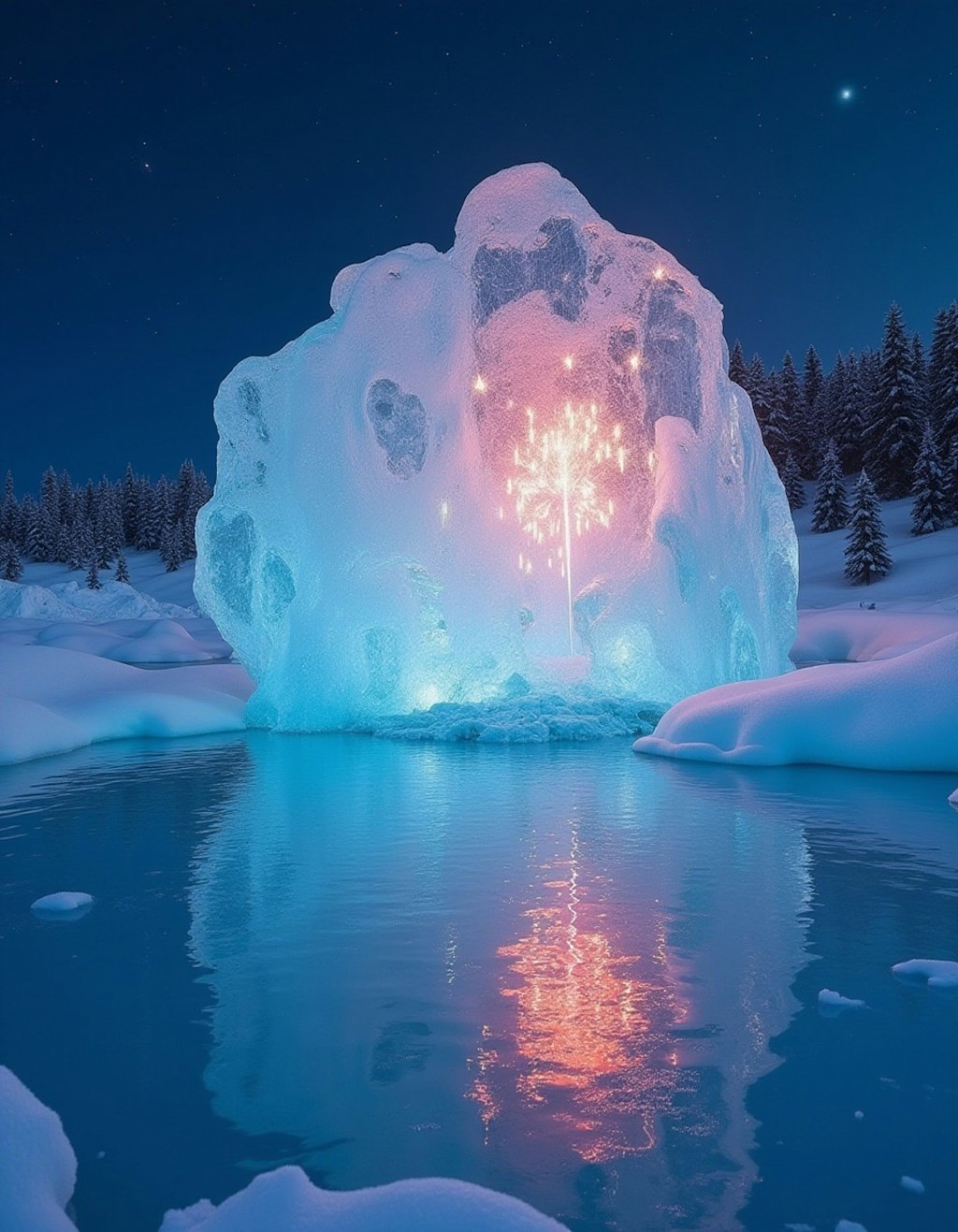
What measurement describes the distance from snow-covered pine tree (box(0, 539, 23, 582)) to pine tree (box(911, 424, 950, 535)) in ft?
181

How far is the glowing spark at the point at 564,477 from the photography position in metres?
18.3

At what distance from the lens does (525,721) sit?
14.0m

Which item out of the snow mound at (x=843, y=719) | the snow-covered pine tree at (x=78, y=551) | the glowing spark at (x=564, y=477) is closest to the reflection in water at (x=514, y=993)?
the snow mound at (x=843, y=719)

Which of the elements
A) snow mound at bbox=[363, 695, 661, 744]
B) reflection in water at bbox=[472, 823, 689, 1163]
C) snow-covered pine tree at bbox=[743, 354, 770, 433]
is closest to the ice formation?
snow mound at bbox=[363, 695, 661, 744]

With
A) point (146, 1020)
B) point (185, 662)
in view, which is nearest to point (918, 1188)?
point (146, 1020)

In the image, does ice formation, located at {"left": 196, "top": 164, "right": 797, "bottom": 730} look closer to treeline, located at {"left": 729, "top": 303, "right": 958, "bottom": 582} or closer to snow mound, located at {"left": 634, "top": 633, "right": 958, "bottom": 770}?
snow mound, located at {"left": 634, "top": 633, "right": 958, "bottom": 770}

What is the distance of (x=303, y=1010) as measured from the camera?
12.5 feet

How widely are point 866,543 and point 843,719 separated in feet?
89.3

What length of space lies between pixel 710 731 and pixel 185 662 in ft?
80.6

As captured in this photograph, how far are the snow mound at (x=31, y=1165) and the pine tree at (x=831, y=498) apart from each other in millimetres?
42350

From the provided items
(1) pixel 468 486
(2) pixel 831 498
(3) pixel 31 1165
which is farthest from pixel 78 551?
(3) pixel 31 1165

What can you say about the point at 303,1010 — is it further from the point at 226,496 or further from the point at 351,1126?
the point at 226,496

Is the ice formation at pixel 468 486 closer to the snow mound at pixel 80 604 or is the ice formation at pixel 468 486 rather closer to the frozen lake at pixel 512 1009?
the frozen lake at pixel 512 1009

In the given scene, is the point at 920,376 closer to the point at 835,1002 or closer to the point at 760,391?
the point at 760,391
